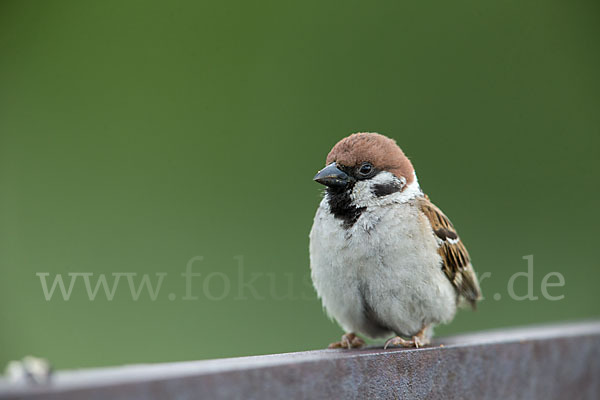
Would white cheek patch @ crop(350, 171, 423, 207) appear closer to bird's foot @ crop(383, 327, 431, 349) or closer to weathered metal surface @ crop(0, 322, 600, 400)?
bird's foot @ crop(383, 327, 431, 349)

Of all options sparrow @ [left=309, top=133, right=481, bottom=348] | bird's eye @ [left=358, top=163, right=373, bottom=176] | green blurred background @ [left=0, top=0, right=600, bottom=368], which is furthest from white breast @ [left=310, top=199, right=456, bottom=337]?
green blurred background @ [left=0, top=0, right=600, bottom=368]

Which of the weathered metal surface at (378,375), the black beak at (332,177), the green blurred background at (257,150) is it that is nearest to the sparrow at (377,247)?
the black beak at (332,177)

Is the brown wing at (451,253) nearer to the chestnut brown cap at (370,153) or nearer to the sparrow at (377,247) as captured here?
the sparrow at (377,247)

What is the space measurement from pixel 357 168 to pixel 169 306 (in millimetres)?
1375

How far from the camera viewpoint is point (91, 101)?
332cm

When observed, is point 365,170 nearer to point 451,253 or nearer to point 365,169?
point 365,169

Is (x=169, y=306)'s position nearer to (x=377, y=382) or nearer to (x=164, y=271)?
(x=164, y=271)

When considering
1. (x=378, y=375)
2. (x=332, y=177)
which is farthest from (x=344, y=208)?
(x=378, y=375)

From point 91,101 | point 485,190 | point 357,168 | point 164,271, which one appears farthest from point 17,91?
point 485,190

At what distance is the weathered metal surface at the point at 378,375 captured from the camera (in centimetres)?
83

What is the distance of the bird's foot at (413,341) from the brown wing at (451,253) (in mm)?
214

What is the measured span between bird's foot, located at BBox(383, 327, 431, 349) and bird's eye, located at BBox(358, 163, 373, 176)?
512mm

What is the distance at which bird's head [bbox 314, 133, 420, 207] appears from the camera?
199cm

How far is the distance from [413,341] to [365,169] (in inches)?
22.2
